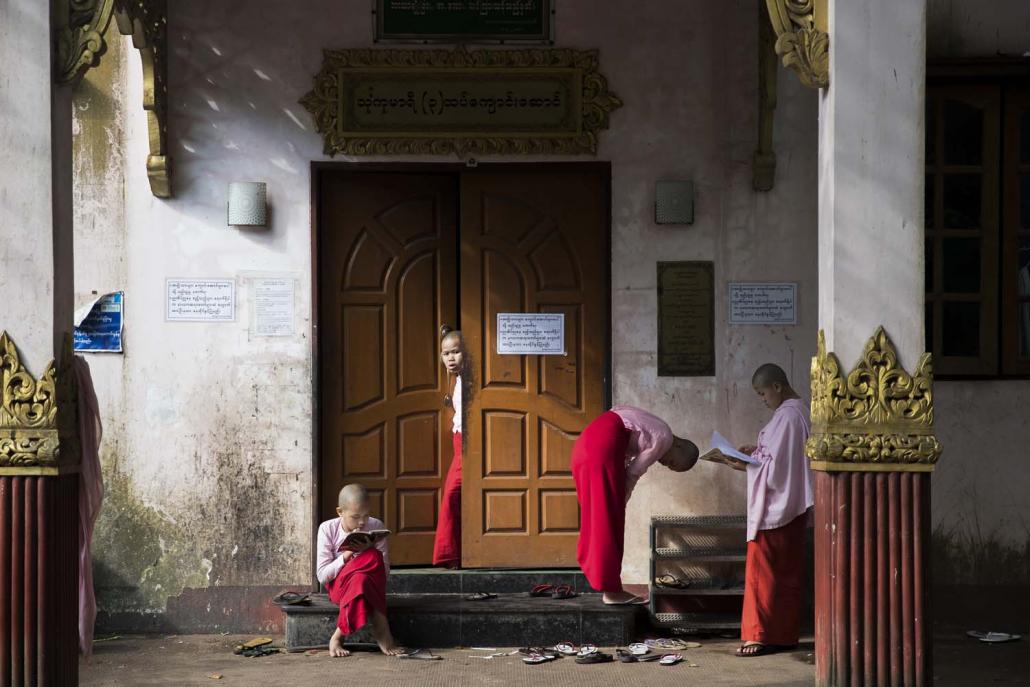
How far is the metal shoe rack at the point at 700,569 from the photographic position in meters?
8.23

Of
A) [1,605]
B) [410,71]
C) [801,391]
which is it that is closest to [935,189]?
[801,391]

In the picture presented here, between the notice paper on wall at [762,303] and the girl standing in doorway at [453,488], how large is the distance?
1774mm

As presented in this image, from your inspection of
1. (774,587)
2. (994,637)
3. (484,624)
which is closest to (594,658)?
(484,624)

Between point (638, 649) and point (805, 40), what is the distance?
3.63 metres

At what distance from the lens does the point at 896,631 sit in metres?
5.84

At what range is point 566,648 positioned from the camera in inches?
307

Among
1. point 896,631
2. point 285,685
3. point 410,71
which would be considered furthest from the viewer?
point 410,71

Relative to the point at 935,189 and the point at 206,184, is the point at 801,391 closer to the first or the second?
the point at 935,189

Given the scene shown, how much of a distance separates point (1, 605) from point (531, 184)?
4290 millimetres

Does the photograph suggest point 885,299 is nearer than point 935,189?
Yes

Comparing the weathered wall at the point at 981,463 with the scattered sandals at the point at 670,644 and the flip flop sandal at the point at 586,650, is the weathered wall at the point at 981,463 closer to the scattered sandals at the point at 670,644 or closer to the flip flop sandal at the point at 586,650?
the scattered sandals at the point at 670,644

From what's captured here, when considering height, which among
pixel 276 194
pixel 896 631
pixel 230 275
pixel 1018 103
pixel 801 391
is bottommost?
pixel 896 631

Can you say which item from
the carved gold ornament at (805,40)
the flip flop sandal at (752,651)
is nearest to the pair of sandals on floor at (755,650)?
the flip flop sandal at (752,651)

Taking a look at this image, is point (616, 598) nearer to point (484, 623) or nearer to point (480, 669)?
point (484, 623)
